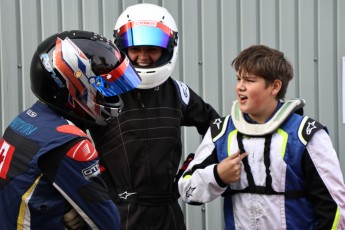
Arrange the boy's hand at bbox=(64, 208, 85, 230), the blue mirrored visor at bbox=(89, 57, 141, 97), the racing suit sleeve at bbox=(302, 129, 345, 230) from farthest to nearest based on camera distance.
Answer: the racing suit sleeve at bbox=(302, 129, 345, 230), the blue mirrored visor at bbox=(89, 57, 141, 97), the boy's hand at bbox=(64, 208, 85, 230)

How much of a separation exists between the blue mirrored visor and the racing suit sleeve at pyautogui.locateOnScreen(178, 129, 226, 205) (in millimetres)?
531

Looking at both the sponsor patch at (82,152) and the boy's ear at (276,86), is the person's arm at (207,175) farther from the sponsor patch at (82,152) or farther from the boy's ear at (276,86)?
the sponsor patch at (82,152)

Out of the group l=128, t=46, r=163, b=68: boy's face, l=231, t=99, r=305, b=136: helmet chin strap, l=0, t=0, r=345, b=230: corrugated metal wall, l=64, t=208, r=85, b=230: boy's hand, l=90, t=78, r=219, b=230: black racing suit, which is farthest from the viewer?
l=0, t=0, r=345, b=230: corrugated metal wall

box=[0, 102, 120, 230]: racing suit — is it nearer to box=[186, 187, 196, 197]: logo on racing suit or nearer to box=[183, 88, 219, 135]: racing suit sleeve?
box=[186, 187, 196, 197]: logo on racing suit

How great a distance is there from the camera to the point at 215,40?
464cm

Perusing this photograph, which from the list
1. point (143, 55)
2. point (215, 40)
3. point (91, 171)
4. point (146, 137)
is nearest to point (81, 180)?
point (91, 171)

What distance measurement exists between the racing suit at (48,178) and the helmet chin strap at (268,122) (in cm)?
75

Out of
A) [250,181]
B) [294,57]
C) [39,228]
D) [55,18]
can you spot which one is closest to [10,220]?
[39,228]

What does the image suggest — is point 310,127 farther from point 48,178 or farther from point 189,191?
point 48,178

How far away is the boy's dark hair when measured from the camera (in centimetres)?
299

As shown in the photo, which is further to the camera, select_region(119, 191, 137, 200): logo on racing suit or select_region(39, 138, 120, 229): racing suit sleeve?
select_region(119, 191, 137, 200): logo on racing suit

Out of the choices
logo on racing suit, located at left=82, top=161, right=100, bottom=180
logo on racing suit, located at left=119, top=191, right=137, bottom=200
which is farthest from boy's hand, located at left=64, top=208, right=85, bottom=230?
logo on racing suit, located at left=119, top=191, right=137, bottom=200

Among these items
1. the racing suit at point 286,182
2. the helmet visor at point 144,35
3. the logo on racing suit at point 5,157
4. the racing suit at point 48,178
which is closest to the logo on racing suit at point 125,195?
the racing suit at point 286,182

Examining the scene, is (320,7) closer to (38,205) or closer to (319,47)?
(319,47)
